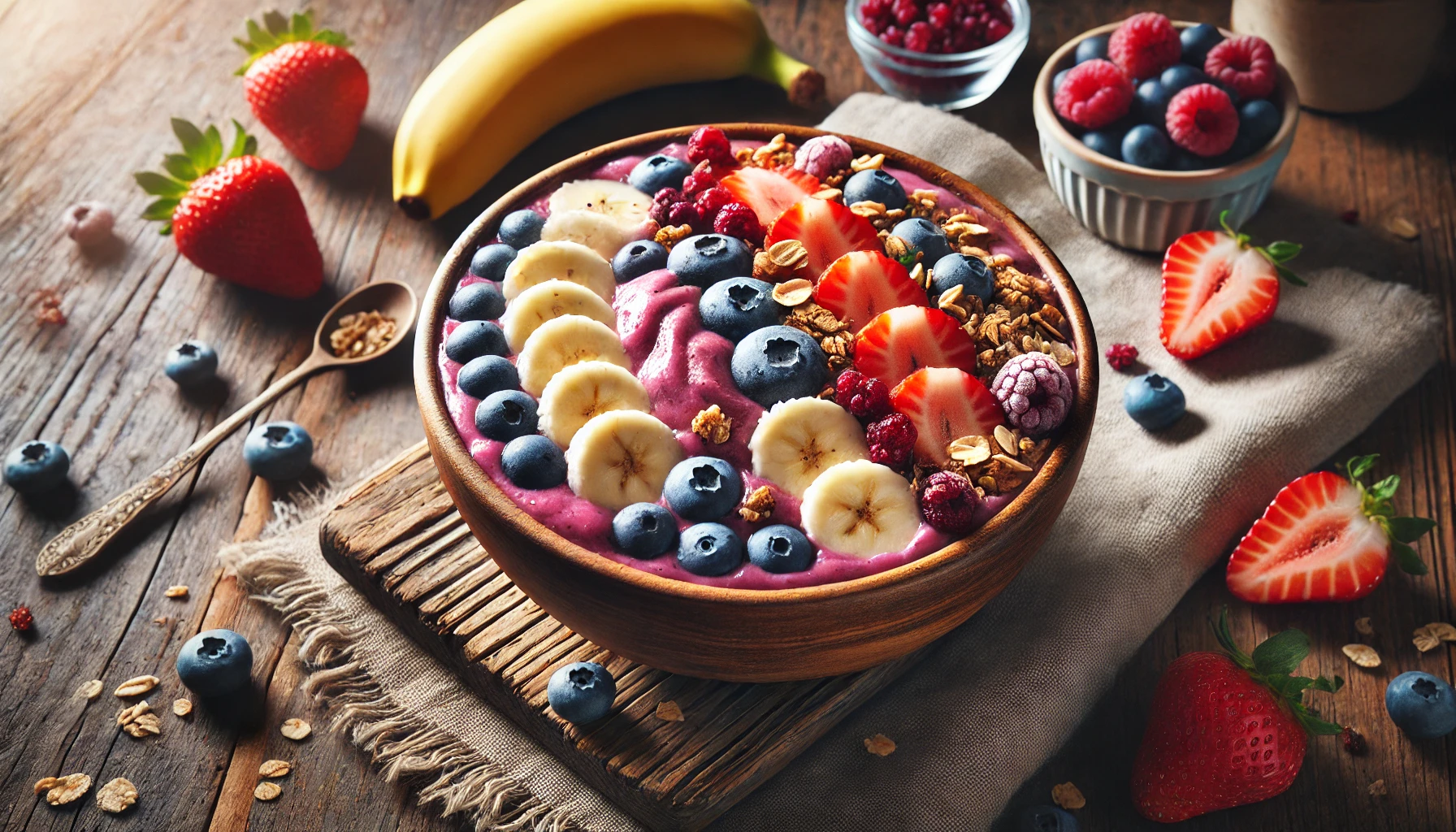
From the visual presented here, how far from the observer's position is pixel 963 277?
2.03 meters

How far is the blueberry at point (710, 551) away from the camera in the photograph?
1693mm

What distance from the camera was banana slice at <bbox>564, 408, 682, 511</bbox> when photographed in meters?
1.78

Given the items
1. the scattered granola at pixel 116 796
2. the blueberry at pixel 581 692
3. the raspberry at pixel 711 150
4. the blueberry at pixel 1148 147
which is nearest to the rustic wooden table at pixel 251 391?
the scattered granola at pixel 116 796

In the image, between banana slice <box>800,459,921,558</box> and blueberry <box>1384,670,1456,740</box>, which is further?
blueberry <box>1384,670,1456,740</box>

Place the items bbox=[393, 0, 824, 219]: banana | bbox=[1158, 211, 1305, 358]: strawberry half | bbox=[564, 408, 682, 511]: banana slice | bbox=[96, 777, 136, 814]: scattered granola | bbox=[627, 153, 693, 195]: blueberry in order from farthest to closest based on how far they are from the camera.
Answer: bbox=[393, 0, 824, 219]: banana < bbox=[1158, 211, 1305, 358]: strawberry half < bbox=[627, 153, 693, 195]: blueberry < bbox=[96, 777, 136, 814]: scattered granola < bbox=[564, 408, 682, 511]: banana slice

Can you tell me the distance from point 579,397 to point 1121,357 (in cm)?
128

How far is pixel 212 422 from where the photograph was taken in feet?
8.56

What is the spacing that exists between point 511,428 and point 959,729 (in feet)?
2.92

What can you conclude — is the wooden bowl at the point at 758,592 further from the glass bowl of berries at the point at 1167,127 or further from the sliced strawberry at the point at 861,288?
the glass bowl of berries at the point at 1167,127

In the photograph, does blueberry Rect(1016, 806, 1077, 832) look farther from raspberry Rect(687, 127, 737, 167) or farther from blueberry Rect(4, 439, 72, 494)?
blueberry Rect(4, 439, 72, 494)

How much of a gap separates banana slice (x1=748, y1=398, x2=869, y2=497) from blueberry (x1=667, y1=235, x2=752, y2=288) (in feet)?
1.07

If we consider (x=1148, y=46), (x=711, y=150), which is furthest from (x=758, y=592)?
(x=1148, y=46)

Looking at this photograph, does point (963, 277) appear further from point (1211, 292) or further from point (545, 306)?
point (1211, 292)

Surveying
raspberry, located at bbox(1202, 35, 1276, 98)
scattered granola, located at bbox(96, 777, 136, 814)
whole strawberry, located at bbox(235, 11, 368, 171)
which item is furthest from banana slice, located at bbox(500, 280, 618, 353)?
raspberry, located at bbox(1202, 35, 1276, 98)
